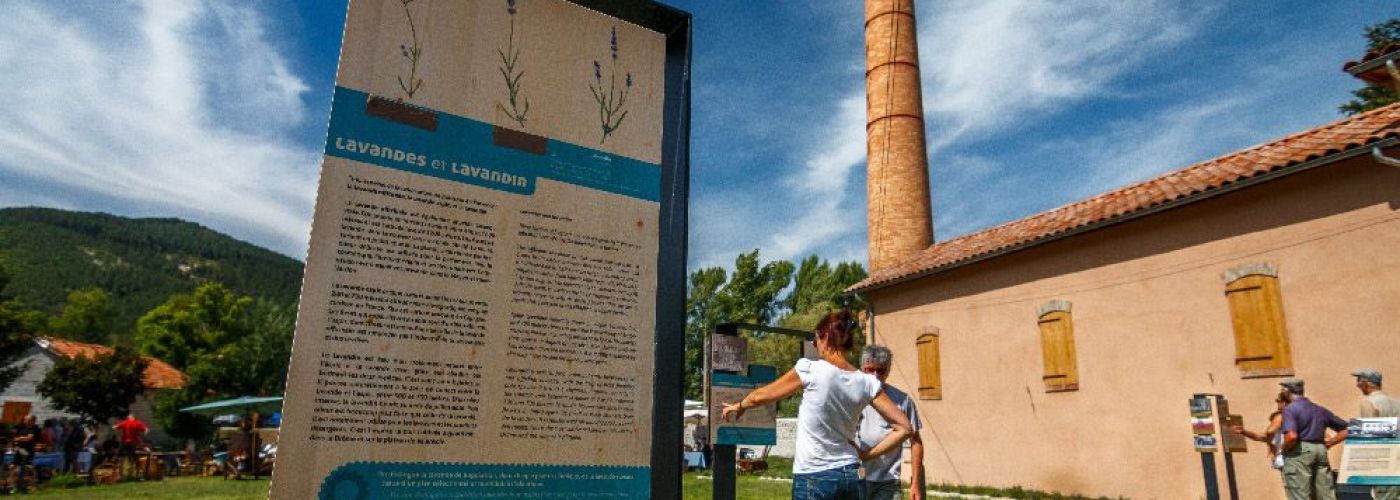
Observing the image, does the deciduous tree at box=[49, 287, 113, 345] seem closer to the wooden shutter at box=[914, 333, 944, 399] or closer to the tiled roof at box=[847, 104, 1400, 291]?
the tiled roof at box=[847, 104, 1400, 291]

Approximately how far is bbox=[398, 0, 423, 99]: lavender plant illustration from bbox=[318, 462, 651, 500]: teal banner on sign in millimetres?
1151

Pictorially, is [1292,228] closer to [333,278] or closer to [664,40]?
[664,40]

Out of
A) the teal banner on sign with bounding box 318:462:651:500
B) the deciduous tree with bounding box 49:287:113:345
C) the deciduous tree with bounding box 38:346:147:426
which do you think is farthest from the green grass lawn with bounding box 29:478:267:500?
the deciduous tree with bounding box 49:287:113:345

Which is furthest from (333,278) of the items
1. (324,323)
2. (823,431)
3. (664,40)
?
(823,431)

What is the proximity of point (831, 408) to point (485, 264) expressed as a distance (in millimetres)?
1931

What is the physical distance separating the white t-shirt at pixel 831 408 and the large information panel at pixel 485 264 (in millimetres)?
1110

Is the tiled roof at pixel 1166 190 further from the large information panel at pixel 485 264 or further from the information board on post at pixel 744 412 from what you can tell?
the large information panel at pixel 485 264

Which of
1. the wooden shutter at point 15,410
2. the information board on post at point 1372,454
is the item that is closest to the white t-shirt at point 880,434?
the information board on post at point 1372,454

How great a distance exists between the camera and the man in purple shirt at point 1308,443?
24.2 ft

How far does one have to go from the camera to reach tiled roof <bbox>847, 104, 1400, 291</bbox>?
10414 mm

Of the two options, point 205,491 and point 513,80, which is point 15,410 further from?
point 513,80

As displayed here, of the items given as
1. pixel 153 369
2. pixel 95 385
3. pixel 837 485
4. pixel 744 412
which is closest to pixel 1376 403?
pixel 744 412

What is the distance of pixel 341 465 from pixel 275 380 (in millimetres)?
43055

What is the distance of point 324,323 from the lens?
2164mm
